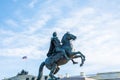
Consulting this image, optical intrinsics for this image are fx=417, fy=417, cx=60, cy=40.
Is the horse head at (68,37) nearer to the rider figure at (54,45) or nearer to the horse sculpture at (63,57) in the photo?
the horse sculpture at (63,57)

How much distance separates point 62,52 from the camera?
2184cm

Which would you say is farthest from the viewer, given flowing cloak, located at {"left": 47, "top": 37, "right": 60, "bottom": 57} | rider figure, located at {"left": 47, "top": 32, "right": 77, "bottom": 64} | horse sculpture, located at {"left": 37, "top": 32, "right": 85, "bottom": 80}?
flowing cloak, located at {"left": 47, "top": 37, "right": 60, "bottom": 57}

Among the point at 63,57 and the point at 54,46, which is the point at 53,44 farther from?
the point at 63,57

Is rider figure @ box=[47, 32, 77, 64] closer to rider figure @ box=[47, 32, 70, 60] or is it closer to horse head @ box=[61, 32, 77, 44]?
rider figure @ box=[47, 32, 70, 60]

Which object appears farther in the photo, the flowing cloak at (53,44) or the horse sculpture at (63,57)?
the flowing cloak at (53,44)

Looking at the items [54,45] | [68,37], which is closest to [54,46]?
[54,45]

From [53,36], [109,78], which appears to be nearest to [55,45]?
[53,36]

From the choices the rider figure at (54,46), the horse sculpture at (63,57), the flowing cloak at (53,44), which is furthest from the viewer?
the flowing cloak at (53,44)

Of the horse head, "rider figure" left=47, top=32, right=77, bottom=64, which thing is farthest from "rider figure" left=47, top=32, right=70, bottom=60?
the horse head

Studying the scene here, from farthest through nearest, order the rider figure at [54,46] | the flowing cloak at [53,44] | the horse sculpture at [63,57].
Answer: the flowing cloak at [53,44] → the rider figure at [54,46] → the horse sculpture at [63,57]

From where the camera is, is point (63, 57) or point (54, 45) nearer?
point (63, 57)

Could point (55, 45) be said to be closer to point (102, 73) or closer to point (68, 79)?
point (68, 79)

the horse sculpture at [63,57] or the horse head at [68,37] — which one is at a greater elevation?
the horse head at [68,37]

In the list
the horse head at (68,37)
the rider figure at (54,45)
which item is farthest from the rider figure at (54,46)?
the horse head at (68,37)
